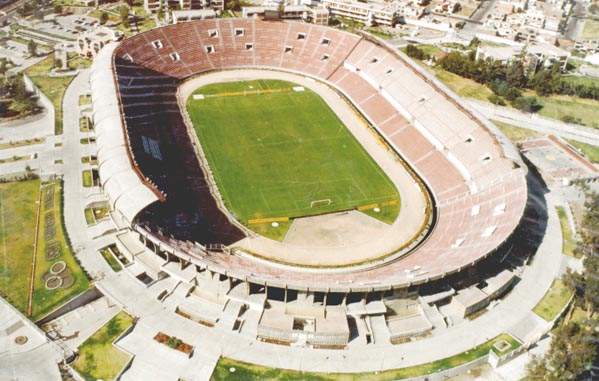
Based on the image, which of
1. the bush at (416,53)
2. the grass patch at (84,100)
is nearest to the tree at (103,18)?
the grass patch at (84,100)

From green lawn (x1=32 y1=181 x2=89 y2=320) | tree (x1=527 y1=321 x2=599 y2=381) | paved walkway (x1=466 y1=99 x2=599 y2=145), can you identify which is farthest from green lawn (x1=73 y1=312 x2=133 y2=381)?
paved walkway (x1=466 y1=99 x2=599 y2=145)

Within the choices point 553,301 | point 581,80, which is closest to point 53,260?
point 553,301

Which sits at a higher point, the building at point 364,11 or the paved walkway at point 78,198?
the building at point 364,11

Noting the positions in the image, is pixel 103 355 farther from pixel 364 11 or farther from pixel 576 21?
pixel 576 21

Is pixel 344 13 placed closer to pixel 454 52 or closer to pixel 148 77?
pixel 454 52

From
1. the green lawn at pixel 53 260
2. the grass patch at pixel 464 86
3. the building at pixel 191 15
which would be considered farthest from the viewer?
the building at pixel 191 15

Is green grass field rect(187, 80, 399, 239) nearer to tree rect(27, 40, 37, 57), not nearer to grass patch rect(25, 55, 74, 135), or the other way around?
grass patch rect(25, 55, 74, 135)

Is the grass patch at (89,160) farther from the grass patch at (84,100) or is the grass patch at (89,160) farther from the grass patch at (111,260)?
the grass patch at (111,260)
